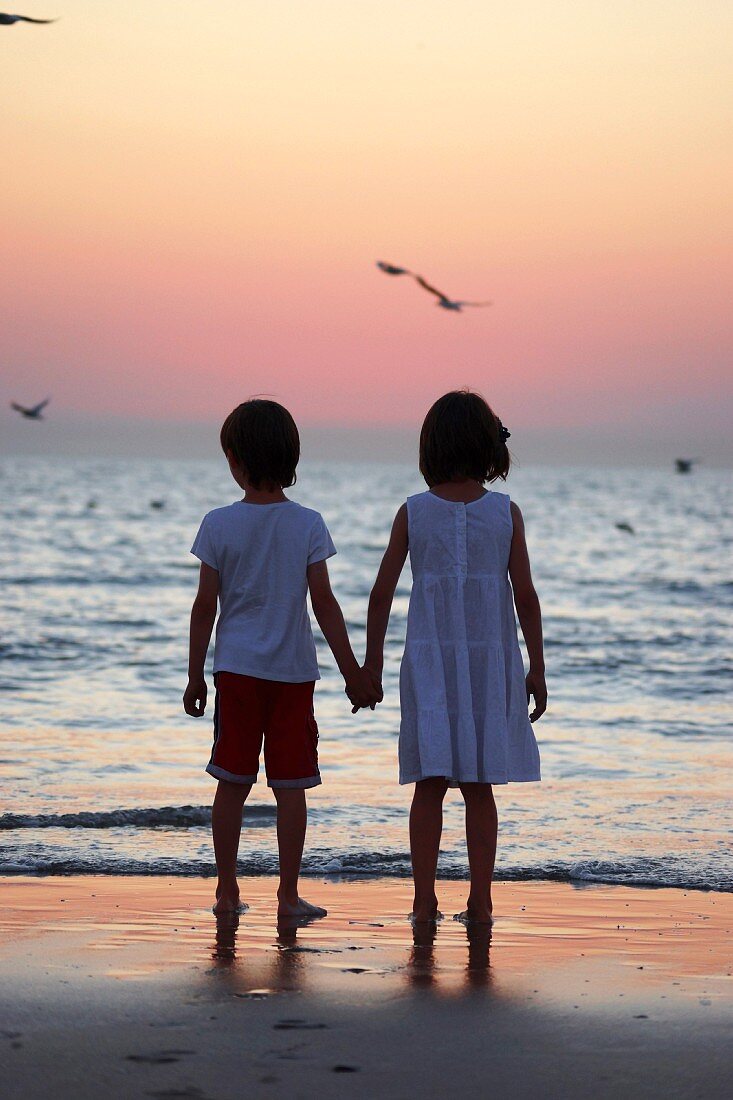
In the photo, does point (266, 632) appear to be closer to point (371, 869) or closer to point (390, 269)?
point (371, 869)

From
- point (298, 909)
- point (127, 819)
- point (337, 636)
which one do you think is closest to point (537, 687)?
point (337, 636)

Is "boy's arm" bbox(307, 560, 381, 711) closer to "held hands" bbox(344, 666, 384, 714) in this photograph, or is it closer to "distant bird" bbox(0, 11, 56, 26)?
"held hands" bbox(344, 666, 384, 714)

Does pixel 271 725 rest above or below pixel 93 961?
above

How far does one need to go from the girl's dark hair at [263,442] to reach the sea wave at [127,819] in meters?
2.42

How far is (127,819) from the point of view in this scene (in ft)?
19.4

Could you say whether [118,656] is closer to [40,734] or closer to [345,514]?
[40,734]

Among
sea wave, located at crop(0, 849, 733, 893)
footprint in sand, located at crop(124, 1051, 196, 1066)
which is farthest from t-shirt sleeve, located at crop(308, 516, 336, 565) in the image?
footprint in sand, located at crop(124, 1051, 196, 1066)

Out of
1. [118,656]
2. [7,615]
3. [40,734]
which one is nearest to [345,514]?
[7,615]

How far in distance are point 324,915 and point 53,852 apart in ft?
5.06

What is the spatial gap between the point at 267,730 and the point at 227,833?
35 cm

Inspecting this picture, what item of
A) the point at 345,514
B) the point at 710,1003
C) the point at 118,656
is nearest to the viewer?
the point at 710,1003

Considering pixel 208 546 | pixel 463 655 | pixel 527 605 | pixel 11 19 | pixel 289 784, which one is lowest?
pixel 289 784

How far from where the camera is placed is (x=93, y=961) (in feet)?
10.9

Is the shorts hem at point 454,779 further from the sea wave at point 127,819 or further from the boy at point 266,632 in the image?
the sea wave at point 127,819
